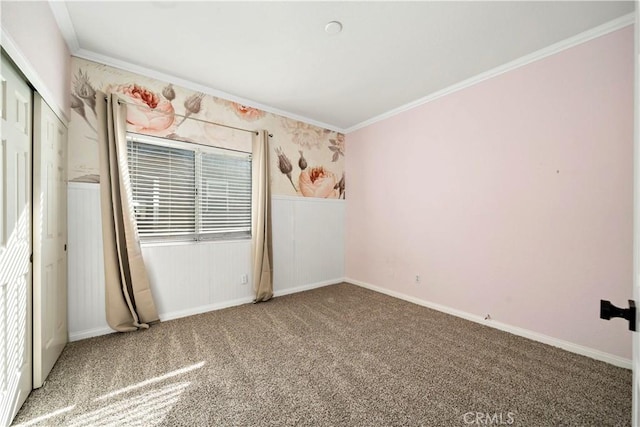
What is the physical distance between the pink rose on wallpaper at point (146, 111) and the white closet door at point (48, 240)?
60 centimetres

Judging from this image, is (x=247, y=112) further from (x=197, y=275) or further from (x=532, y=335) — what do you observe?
(x=532, y=335)

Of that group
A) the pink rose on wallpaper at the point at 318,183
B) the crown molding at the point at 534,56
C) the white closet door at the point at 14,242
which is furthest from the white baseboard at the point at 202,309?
the crown molding at the point at 534,56

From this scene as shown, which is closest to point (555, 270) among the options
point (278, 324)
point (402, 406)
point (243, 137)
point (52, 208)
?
point (402, 406)

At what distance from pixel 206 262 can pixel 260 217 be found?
82 centimetres

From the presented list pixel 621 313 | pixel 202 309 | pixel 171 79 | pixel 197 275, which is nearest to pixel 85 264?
pixel 197 275

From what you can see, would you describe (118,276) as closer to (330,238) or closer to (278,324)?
(278,324)

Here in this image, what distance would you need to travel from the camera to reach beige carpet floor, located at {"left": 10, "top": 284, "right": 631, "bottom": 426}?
1491 mm

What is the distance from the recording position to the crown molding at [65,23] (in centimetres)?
185

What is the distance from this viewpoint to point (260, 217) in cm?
336

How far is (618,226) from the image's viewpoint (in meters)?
1.99

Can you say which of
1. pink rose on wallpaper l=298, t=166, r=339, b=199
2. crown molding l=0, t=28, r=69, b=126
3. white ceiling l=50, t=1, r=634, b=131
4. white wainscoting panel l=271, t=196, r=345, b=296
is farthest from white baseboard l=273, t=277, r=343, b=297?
crown molding l=0, t=28, r=69, b=126

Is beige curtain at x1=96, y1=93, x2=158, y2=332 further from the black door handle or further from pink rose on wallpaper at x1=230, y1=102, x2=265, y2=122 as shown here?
the black door handle

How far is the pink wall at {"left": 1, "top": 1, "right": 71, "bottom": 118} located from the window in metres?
0.66

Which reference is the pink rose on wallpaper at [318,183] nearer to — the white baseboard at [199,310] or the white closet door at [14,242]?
the white baseboard at [199,310]
